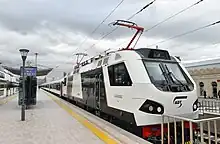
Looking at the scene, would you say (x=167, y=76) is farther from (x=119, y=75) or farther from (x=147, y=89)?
(x=119, y=75)

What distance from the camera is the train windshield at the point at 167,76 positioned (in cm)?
596

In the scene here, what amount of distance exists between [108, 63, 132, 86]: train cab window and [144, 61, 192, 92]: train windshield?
65 centimetres

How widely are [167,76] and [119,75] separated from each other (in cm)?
148

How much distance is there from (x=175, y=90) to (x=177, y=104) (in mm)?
376

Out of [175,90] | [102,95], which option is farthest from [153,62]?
[102,95]

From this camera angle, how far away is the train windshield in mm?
5963

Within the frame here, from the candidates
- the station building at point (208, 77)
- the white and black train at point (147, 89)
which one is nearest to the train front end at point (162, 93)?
the white and black train at point (147, 89)

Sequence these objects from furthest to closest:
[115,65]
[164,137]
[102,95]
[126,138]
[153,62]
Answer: [102,95] < [115,65] < [153,62] < [164,137] < [126,138]

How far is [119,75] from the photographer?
691cm

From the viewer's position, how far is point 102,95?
27.7ft

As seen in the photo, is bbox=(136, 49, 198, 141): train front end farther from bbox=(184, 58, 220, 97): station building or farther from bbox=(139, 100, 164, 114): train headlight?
bbox=(184, 58, 220, 97): station building

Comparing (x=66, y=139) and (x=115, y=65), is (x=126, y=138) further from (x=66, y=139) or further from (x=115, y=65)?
(x=115, y=65)

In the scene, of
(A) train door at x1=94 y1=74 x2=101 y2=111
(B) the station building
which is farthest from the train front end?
(B) the station building

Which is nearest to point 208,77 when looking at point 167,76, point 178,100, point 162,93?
point 167,76
